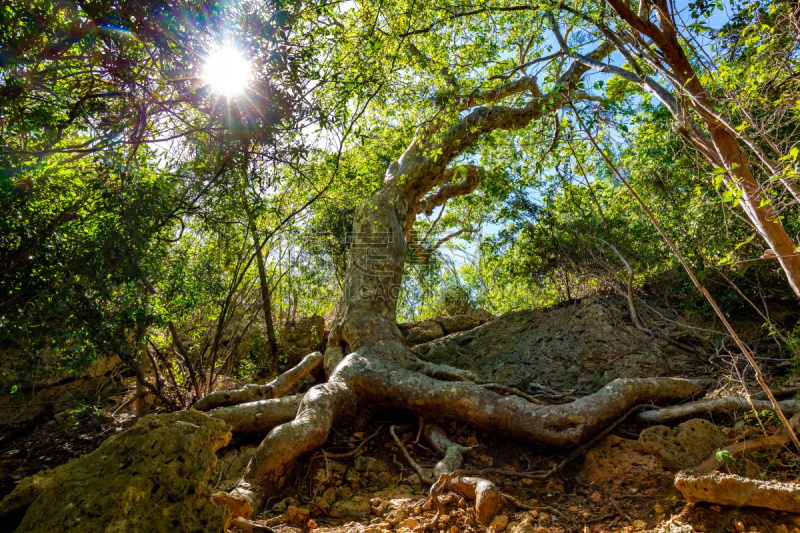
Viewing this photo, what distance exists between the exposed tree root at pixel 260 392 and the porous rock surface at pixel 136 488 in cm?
220

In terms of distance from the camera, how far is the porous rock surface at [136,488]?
1991 mm

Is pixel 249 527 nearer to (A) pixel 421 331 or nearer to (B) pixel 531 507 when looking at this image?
(B) pixel 531 507

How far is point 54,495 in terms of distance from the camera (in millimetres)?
2164

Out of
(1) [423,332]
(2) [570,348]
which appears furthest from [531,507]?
(1) [423,332]

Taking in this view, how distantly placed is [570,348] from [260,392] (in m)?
4.32

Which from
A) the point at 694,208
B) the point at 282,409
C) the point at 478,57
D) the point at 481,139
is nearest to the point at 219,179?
the point at 282,409

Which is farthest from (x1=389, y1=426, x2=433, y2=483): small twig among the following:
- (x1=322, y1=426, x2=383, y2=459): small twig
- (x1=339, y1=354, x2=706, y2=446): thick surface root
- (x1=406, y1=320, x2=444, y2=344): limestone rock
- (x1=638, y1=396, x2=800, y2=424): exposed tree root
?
(x1=406, y1=320, x2=444, y2=344): limestone rock

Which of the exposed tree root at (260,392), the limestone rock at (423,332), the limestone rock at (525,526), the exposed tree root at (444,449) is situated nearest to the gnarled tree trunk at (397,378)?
the exposed tree root at (444,449)

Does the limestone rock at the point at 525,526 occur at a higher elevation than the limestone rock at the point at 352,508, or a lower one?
lower

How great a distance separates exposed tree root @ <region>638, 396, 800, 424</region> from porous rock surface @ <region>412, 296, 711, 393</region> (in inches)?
41.0

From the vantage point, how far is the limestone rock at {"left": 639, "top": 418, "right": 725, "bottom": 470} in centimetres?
325

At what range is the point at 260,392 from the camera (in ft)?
17.5

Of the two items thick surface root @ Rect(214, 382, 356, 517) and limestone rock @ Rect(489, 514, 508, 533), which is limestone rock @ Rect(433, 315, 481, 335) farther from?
limestone rock @ Rect(489, 514, 508, 533)

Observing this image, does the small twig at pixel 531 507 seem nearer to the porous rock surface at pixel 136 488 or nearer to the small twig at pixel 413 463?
the small twig at pixel 413 463
